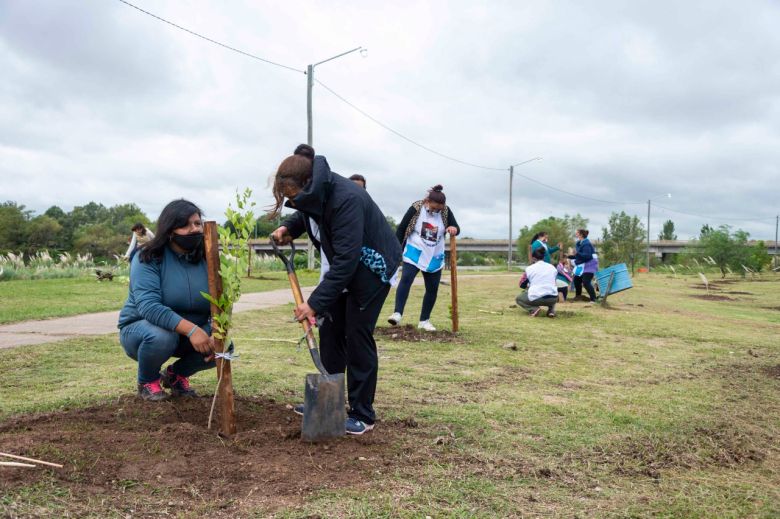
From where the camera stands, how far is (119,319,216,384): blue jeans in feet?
13.3

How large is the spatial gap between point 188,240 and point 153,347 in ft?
2.41

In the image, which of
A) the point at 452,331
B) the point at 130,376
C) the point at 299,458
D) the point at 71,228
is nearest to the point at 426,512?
the point at 299,458

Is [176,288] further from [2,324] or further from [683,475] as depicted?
[2,324]

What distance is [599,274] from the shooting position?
14.8 metres

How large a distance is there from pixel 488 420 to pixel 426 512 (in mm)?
1653

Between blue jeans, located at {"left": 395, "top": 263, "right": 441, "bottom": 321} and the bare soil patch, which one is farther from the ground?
blue jeans, located at {"left": 395, "top": 263, "right": 441, "bottom": 321}

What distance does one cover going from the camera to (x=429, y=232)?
827 cm

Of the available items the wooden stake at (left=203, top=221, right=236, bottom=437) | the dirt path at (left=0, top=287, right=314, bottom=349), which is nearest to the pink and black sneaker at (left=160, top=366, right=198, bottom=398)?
the wooden stake at (left=203, top=221, right=236, bottom=437)

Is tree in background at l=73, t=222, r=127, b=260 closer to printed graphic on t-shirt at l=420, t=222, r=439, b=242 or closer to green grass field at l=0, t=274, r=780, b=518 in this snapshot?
printed graphic on t-shirt at l=420, t=222, r=439, b=242

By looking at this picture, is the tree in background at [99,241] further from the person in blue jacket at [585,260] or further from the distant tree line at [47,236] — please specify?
the person in blue jacket at [585,260]

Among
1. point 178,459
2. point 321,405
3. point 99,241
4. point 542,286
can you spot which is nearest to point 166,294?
point 178,459

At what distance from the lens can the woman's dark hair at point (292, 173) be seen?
359 cm

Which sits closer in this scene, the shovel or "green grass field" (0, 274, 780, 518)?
"green grass field" (0, 274, 780, 518)

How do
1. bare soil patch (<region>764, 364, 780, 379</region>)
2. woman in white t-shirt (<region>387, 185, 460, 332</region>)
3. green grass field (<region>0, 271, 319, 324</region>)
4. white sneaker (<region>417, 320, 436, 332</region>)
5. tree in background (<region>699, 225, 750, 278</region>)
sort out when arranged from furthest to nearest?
tree in background (<region>699, 225, 750, 278</region>), green grass field (<region>0, 271, 319, 324</region>), white sneaker (<region>417, 320, 436, 332</region>), woman in white t-shirt (<region>387, 185, 460, 332</region>), bare soil patch (<region>764, 364, 780, 379</region>)
